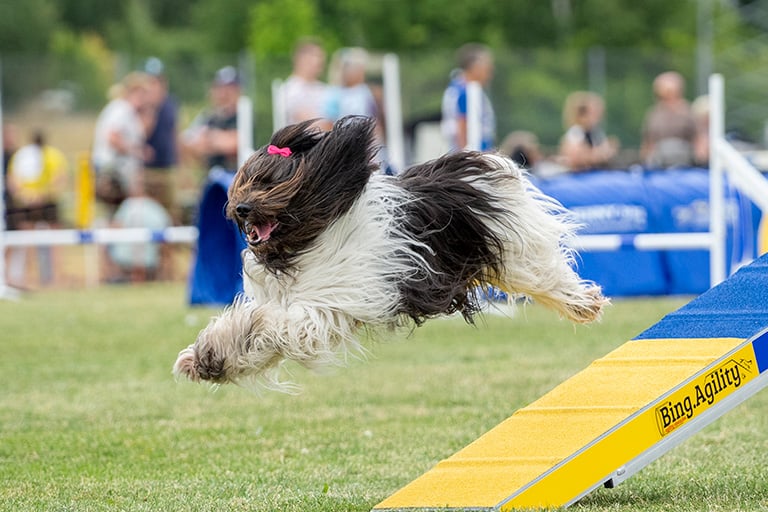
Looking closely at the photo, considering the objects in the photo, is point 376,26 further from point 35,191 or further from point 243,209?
point 243,209

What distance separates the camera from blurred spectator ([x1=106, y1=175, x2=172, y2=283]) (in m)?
14.3

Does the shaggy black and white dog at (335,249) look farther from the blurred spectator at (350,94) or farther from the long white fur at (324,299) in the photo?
the blurred spectator at (350,94)

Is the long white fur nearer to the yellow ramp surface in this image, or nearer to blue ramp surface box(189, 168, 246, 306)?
the yellow ramp surface

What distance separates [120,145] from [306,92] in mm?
3153

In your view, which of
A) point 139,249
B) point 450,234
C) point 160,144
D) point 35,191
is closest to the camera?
point 450,234

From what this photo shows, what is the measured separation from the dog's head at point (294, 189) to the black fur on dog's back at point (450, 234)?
Answer: 26cm

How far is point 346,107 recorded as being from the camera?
1171 cm

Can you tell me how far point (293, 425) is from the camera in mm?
5938

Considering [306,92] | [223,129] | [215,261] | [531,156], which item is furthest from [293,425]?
[223,129]

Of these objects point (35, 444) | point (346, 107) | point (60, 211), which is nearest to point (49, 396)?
point (35, 444)

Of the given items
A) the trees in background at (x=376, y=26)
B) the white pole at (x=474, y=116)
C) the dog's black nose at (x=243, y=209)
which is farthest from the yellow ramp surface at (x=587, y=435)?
the trees in background at (x=376, y=26)

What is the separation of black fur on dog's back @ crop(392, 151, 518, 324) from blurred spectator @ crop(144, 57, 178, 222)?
10.1 meters

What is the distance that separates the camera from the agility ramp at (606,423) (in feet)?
12.5

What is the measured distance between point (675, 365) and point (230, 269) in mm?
7334
